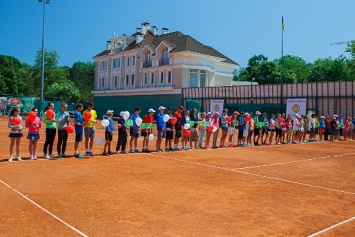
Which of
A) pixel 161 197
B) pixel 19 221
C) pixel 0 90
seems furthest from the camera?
pixel 0 90

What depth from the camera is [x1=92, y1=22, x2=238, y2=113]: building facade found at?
1818 inches

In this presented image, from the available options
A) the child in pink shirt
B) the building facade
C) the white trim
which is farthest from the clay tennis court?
the building facade

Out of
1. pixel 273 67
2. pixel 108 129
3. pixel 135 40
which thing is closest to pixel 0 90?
pixel 135 40

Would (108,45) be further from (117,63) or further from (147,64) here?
(147,64)

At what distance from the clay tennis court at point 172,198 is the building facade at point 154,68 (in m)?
35.0

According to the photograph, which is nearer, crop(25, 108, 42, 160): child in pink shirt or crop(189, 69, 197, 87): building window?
crop(25, 108, 42, 160): child in pink shirt

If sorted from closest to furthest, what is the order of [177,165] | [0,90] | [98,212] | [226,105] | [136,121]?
[98,212]
[177,165]
[136,121]
[226,105]
[0,90]

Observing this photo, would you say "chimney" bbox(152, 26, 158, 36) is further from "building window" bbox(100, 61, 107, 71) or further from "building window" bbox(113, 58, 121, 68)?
"building window" bbox(100, 61, 107, 71)

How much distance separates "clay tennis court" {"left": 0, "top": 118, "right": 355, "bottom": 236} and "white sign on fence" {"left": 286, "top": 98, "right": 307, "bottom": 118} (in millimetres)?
21820

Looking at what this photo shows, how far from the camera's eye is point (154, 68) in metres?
49.9

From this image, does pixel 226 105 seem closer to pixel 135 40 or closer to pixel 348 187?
pixel 135 40

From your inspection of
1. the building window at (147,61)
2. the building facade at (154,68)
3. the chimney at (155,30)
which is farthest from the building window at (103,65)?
the building window at (147,61)

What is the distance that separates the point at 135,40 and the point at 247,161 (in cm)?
4654

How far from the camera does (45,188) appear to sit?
297 inches
